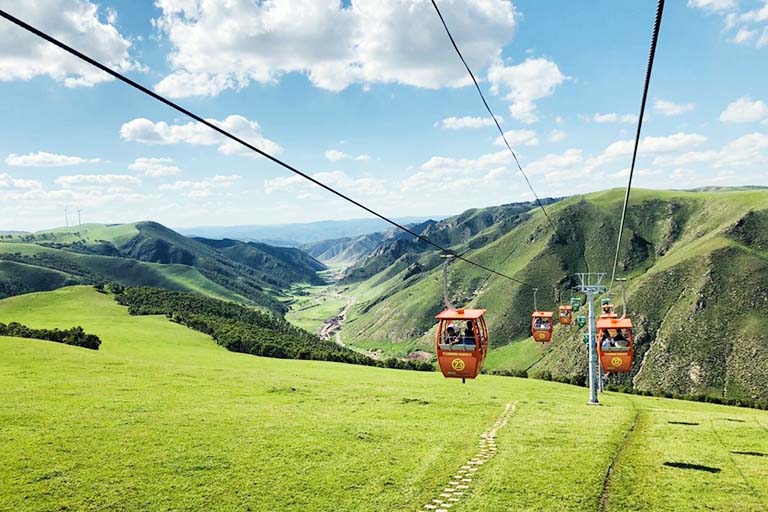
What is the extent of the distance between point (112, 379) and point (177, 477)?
33537mm

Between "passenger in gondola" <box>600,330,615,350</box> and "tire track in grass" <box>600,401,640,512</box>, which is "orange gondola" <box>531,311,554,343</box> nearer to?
"passenger in gondola" <box>600,330,615,350</box>

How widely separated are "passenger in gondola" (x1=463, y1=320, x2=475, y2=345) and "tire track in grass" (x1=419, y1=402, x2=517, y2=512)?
7.31 metres

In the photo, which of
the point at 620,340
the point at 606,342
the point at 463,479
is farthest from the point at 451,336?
the point at 620,340

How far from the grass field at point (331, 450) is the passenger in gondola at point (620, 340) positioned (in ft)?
21.9

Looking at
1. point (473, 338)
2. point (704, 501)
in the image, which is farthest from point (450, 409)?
point (704, 501)

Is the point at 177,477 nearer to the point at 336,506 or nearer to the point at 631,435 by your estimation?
the point at 336,506

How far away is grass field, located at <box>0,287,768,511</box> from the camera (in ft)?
87.1

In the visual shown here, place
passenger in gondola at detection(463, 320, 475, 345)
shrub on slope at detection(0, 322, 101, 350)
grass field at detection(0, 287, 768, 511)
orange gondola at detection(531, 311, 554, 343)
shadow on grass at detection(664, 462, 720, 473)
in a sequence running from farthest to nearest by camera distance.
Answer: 1. shrub on slope at detection(0, 322, 101, 350)
2. orange gondola at detection(531, 311, 554, 343)
3. passenger in gondola at detection(463, 320, 475, 345)
4. shadow on grass at detection(664, 462, 720, 473)
5. grass field at detection(0, 287, 768, 511)

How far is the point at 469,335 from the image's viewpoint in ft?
111

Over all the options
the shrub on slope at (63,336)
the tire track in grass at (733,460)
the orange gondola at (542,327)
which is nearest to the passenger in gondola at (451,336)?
the tire track in grass at (733,460)

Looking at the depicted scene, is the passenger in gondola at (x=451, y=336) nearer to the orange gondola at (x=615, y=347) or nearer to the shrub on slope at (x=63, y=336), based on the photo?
the orange gondola at (x=615, y=347)

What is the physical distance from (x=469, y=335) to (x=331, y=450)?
39.8 feet

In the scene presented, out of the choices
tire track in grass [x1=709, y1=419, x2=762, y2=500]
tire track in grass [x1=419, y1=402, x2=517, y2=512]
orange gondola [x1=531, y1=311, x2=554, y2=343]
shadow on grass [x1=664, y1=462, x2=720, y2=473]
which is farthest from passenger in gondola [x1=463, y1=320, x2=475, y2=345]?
orange gondola [x1=531, y1=311, x2=554, y2=343]

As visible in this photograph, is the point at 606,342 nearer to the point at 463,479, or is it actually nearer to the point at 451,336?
the point at 451,336
